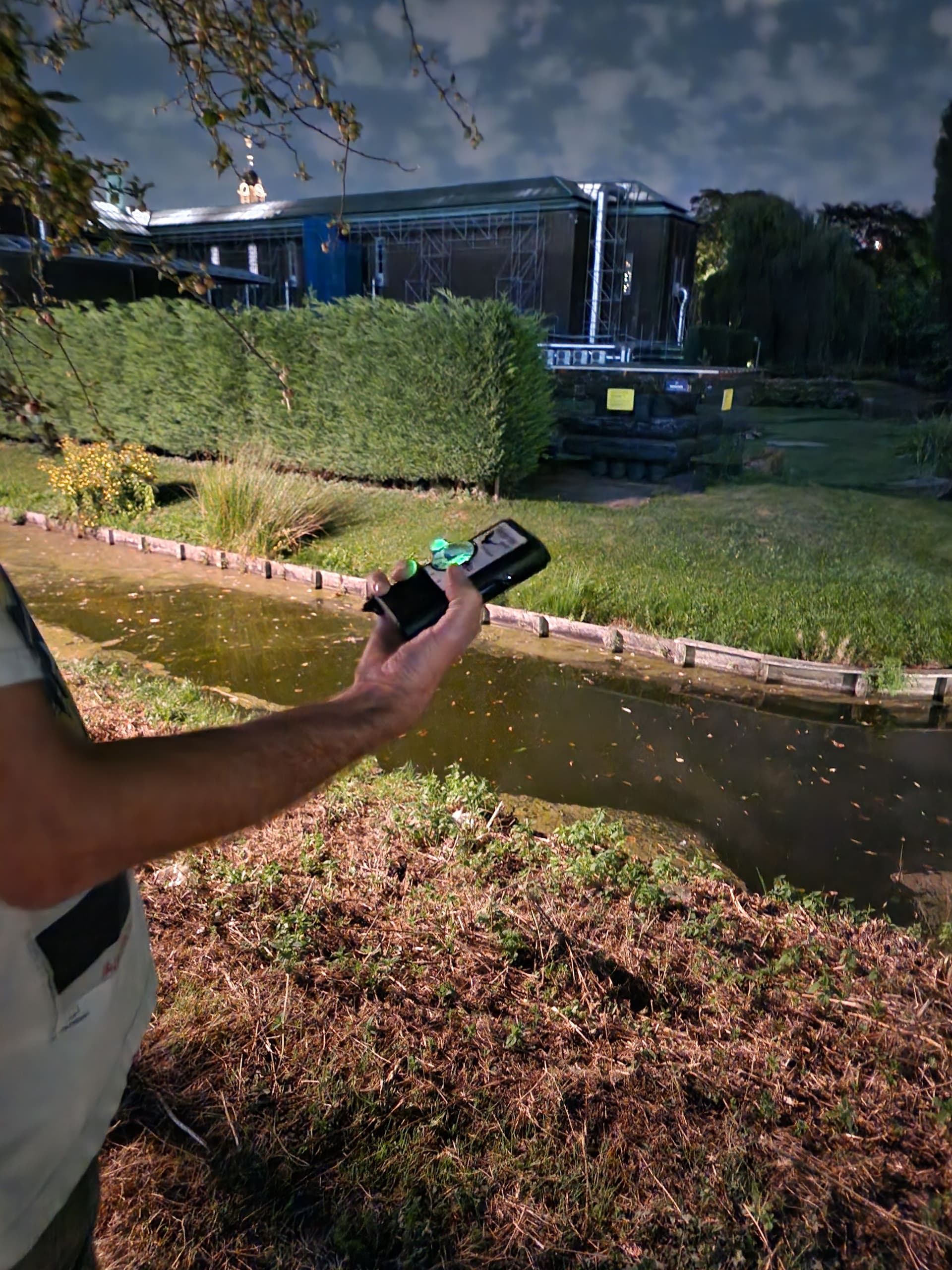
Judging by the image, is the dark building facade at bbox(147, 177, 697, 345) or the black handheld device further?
the dark building facade at bbox(147, 177, 697, 345)

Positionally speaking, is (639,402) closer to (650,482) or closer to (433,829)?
(650,482)

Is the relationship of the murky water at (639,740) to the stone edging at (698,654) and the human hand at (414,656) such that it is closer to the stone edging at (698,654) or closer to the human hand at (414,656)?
the stone edging at (698,654)

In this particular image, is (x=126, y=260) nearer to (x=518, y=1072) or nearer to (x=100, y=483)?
(x=518, y=1072)

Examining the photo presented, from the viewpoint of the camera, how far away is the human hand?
3.68ft

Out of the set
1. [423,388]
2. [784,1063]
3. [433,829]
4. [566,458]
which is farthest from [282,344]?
[784,1063]

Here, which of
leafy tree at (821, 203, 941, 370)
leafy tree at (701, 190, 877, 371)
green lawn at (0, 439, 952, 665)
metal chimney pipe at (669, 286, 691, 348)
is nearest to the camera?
green lawn at (0, 439, 952, 665)

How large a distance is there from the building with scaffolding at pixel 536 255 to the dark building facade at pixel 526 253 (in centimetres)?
3

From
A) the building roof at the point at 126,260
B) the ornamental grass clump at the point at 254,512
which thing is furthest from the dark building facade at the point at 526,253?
the ornamental grass clump at the point at 254,512

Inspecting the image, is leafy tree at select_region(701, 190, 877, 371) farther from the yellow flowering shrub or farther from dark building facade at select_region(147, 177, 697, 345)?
the yellow flowering shrub

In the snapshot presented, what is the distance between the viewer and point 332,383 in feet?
39.4

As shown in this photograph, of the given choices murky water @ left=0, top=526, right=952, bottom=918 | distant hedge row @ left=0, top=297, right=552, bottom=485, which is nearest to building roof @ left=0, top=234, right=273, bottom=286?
distant hedge row @ left=0, top=297, right=552, bottom=485

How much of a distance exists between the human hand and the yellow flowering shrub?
9.33 m

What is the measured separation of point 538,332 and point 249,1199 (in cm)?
1060

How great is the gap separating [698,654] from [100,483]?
762 cm
